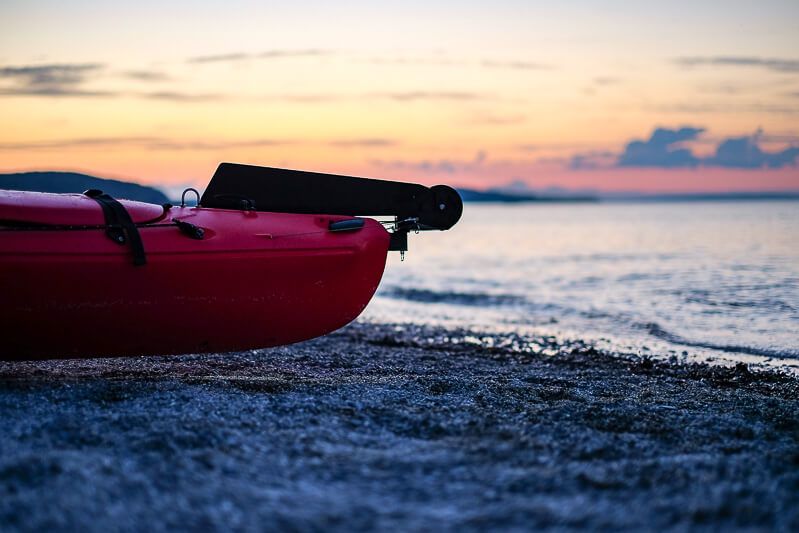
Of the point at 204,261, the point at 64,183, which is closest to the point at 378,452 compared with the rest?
the point at 204,261

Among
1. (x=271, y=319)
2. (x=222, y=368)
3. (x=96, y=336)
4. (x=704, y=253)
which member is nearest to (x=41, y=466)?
(x=96, y=336)

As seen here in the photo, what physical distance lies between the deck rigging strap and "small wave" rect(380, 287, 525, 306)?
35.8ft

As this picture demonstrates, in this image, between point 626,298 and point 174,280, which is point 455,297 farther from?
point 174,280

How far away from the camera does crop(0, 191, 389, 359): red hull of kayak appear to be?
553 cm

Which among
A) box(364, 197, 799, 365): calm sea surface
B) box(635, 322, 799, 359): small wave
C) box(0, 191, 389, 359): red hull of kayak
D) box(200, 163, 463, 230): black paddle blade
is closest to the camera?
box(0, 191, 389, 359): red hull of kayak

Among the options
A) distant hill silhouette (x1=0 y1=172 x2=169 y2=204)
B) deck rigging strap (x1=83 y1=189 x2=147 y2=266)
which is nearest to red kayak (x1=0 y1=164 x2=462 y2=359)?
deck rigging strap (x1=83 y1=189 x2=147 y2=266)

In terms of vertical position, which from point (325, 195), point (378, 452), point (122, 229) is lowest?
point (378, 452)

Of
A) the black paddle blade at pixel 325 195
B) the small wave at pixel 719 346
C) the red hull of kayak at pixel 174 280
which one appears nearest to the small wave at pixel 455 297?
the small wave at pixel 719 346

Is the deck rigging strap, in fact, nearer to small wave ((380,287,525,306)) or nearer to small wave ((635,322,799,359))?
small wave ((635,322,799,359))

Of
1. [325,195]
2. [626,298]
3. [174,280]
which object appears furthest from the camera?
[626,298]

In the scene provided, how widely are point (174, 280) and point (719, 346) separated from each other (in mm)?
7768

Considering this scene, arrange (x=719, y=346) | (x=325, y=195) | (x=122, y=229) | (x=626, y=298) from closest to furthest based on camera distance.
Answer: (x=122, y=229)
(x=325, y=195)
(x=719, y=346)
(x=626, y=298)

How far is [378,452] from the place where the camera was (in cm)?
410

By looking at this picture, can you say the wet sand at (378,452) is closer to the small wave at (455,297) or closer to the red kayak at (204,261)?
the red kayak at (204,261)
